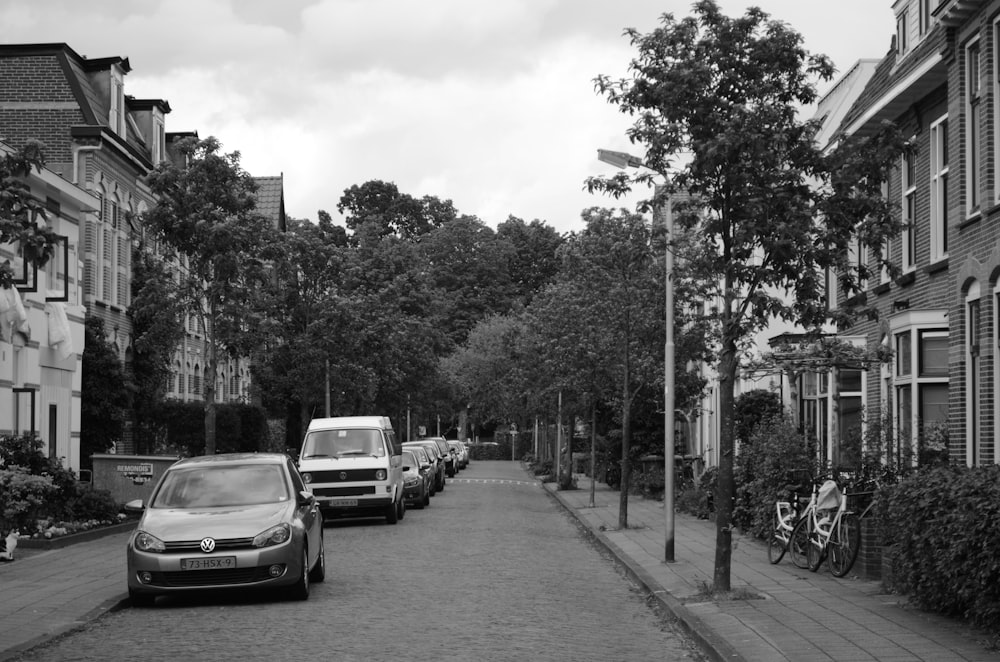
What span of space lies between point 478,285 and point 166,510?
83.2 m

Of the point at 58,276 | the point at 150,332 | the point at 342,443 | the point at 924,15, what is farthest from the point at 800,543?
the point at 150,332

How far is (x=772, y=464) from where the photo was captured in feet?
67.8

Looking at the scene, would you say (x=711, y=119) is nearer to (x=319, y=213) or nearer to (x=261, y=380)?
(x=261, y=380)

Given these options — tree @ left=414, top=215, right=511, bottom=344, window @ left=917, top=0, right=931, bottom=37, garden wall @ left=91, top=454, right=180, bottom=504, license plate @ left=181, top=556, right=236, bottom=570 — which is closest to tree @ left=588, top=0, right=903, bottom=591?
license plate @ left=181, top=556, right=236, bottom=570

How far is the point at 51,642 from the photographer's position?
11391 mm

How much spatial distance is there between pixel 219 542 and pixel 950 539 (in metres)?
6.91

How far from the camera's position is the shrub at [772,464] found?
2025 centimetres

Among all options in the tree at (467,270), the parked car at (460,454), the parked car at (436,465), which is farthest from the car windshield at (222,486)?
the tree at (467,270)

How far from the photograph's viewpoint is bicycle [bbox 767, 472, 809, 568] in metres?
17.8

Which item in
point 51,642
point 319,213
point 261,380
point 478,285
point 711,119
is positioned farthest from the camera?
point 478,285

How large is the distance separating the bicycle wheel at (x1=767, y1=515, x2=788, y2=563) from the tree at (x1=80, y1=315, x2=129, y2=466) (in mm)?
20057

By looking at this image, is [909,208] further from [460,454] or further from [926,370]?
[460,454]

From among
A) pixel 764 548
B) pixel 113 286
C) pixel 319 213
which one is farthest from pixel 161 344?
pixel 319 213

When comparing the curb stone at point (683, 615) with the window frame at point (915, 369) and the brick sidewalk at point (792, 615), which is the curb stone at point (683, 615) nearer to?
the brick sidewalk at point (792, 615)
